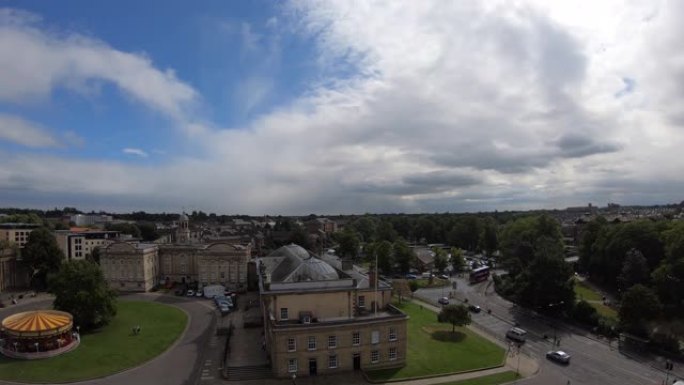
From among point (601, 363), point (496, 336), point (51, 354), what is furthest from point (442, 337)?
point (51, 354)

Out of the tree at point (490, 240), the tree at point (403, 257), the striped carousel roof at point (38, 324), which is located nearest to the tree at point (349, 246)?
the tree at point (403, 257)

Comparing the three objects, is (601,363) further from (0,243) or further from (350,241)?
(0,243)

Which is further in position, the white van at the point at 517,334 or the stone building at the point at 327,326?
the white van at the point at 517,334

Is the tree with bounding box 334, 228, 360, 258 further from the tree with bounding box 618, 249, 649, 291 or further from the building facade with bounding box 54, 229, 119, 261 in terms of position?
the tree with bounding box 618, 249, 649, 291

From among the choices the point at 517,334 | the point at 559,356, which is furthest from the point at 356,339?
the point at 517,334

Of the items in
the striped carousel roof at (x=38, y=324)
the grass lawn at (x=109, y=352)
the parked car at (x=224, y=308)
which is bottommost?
the grass lawn at (x=109, y=352)

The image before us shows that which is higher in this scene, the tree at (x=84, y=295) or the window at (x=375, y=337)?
the tree at (x=84, y=295)

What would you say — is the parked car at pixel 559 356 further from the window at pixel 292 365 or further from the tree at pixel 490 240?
the tree at pixel 490 240
